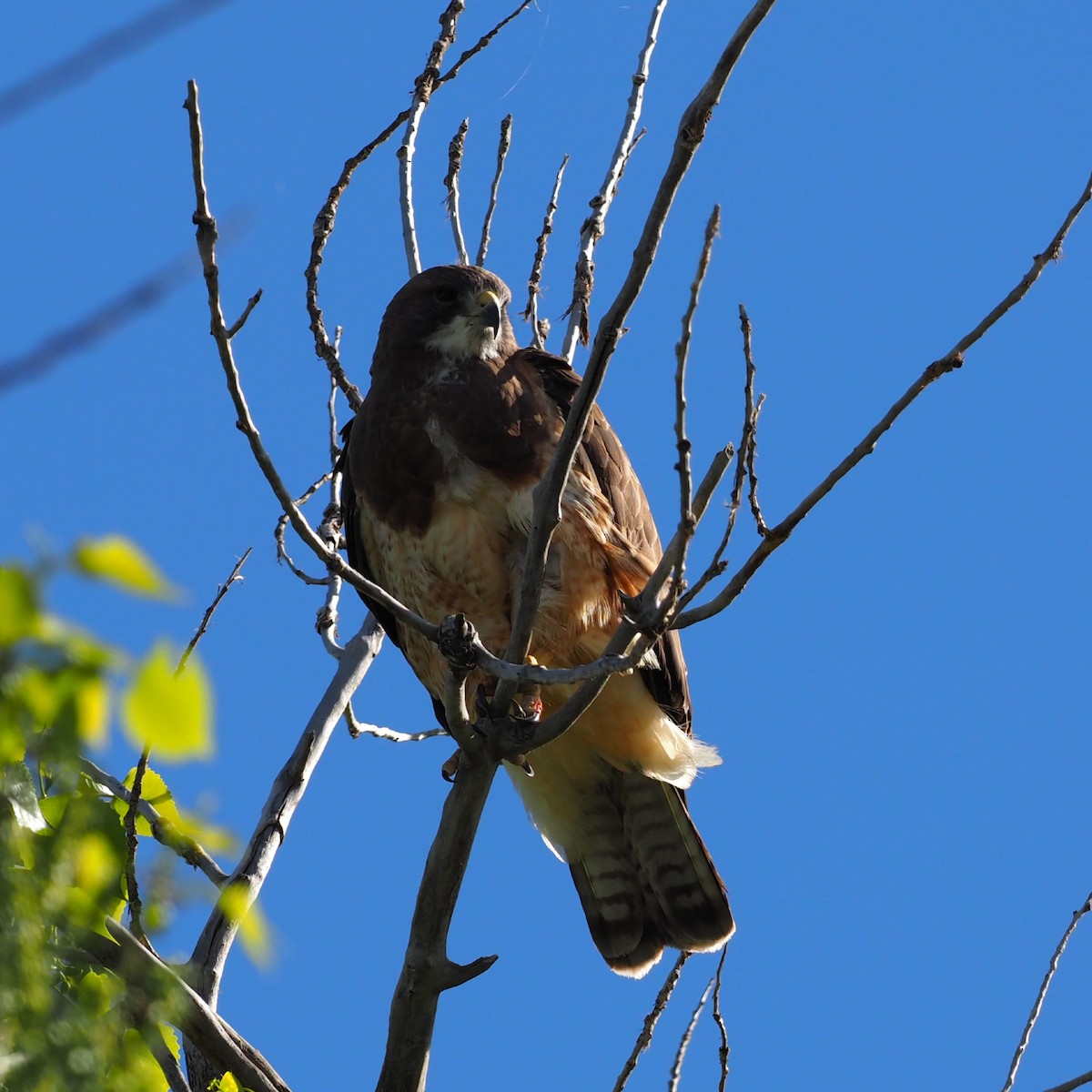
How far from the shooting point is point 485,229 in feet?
16.3

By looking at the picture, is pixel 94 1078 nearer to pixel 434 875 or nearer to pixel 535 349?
pixel 434 875

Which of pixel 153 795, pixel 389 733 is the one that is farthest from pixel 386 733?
pixel 153 795

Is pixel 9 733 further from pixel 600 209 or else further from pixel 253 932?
pixel 600 209

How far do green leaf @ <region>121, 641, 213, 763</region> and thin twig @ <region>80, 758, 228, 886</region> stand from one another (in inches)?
38.4

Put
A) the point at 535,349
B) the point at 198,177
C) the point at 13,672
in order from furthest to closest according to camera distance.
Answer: the point at 535,349, the point at 198,177, the point at 13,672

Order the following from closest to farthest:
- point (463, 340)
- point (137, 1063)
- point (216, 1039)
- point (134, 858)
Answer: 1. point (137, 1063)
2. point (134, 858)
3. point (216, 1039)
4. point (463, 340)

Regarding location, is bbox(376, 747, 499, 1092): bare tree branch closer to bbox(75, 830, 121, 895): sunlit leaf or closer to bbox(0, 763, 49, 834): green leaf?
bbox(75, 830, 121, 895): sunlit leaf

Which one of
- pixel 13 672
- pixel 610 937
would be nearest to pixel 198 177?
pixel 13 672

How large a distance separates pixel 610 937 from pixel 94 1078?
3.65 meters

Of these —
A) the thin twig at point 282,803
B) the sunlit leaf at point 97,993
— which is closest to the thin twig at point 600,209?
the thin twig at point 282,803

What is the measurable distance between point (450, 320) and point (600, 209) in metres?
0.68

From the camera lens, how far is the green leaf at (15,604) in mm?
1149

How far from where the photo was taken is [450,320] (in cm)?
448

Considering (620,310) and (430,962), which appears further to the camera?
(430,962)
